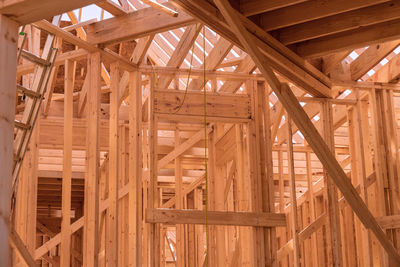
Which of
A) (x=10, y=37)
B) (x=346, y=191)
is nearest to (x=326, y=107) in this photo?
(x=346, y=191)

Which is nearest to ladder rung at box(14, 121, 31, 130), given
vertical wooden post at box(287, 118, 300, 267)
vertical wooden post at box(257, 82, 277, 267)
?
vertical wooden post at box(257, 82, 277, 267)

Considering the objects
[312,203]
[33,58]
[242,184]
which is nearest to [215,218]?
[242,184]

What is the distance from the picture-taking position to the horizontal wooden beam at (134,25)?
696 cm

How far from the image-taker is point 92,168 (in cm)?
700

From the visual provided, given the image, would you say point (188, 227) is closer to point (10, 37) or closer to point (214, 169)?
point (214, 169)

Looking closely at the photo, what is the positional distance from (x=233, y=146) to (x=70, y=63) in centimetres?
326

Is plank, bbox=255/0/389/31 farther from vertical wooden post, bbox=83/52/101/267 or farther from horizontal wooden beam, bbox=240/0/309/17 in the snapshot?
vertical wooden post, bbox=83/52/101/267

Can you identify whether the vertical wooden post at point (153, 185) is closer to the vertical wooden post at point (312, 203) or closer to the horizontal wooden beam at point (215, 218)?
the horizontal wooden beam at point (215, 218)

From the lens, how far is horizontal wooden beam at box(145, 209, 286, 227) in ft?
23.6

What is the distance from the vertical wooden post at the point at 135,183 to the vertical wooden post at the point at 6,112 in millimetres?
4246

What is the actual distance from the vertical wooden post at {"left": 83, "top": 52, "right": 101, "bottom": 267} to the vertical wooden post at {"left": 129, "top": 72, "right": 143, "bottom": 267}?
607 millimetres

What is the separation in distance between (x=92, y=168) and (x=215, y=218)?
1.66m

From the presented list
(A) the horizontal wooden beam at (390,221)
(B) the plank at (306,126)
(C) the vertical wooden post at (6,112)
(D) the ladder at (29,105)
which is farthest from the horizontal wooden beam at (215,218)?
(C) the vertical wooden post at (6,112)

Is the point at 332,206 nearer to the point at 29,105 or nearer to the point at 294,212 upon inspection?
the point at 294,212
